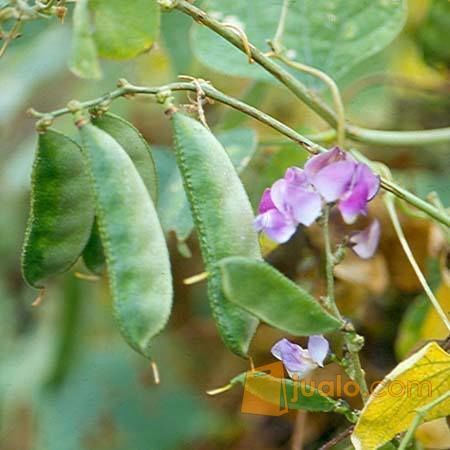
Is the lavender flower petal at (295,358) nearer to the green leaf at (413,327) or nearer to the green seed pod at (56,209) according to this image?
the green seed pod at (56,209)

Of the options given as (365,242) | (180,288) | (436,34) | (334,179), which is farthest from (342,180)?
(180,288)

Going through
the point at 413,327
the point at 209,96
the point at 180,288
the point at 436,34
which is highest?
the point at 209,96

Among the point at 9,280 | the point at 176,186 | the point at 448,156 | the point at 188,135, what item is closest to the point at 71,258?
the point at 188,135

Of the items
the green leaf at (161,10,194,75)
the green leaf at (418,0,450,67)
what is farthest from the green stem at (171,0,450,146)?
the green leaf at (161,10,194,75)

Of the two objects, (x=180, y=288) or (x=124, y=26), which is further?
(x=180, y=288)

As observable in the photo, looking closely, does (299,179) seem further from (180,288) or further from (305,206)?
(180,288)

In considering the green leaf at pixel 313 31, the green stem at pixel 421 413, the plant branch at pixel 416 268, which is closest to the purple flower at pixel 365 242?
the plant branch at pixel 416 268
